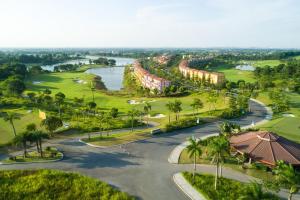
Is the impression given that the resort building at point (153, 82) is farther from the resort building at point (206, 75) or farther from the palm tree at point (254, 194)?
the palm tree at point (254, 194)

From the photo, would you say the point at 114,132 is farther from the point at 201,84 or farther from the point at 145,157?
the point at 201,84

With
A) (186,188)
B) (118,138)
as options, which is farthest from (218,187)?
(118,138)

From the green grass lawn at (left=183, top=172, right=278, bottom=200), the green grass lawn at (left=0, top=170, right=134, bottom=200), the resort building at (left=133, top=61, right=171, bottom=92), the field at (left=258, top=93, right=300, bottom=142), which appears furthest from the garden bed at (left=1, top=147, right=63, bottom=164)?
the resort building at (left=133, top=61, right=171, bottom=92)

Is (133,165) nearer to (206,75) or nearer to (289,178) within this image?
(289,178)

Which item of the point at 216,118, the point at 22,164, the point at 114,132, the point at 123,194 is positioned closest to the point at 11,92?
the point at 114,132

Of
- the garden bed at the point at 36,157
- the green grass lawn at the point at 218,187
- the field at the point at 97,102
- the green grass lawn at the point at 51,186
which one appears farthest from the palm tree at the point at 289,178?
the field at the point at 97,102

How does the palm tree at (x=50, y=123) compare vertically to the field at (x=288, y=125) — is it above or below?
above

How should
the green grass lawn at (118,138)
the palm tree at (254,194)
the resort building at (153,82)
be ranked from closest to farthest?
the palm tree at (254,194)
the green grass lawn at (118,138)
the resort building at (153,82)

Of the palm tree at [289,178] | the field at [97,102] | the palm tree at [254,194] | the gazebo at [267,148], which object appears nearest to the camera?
the palm tree at [254,194]
